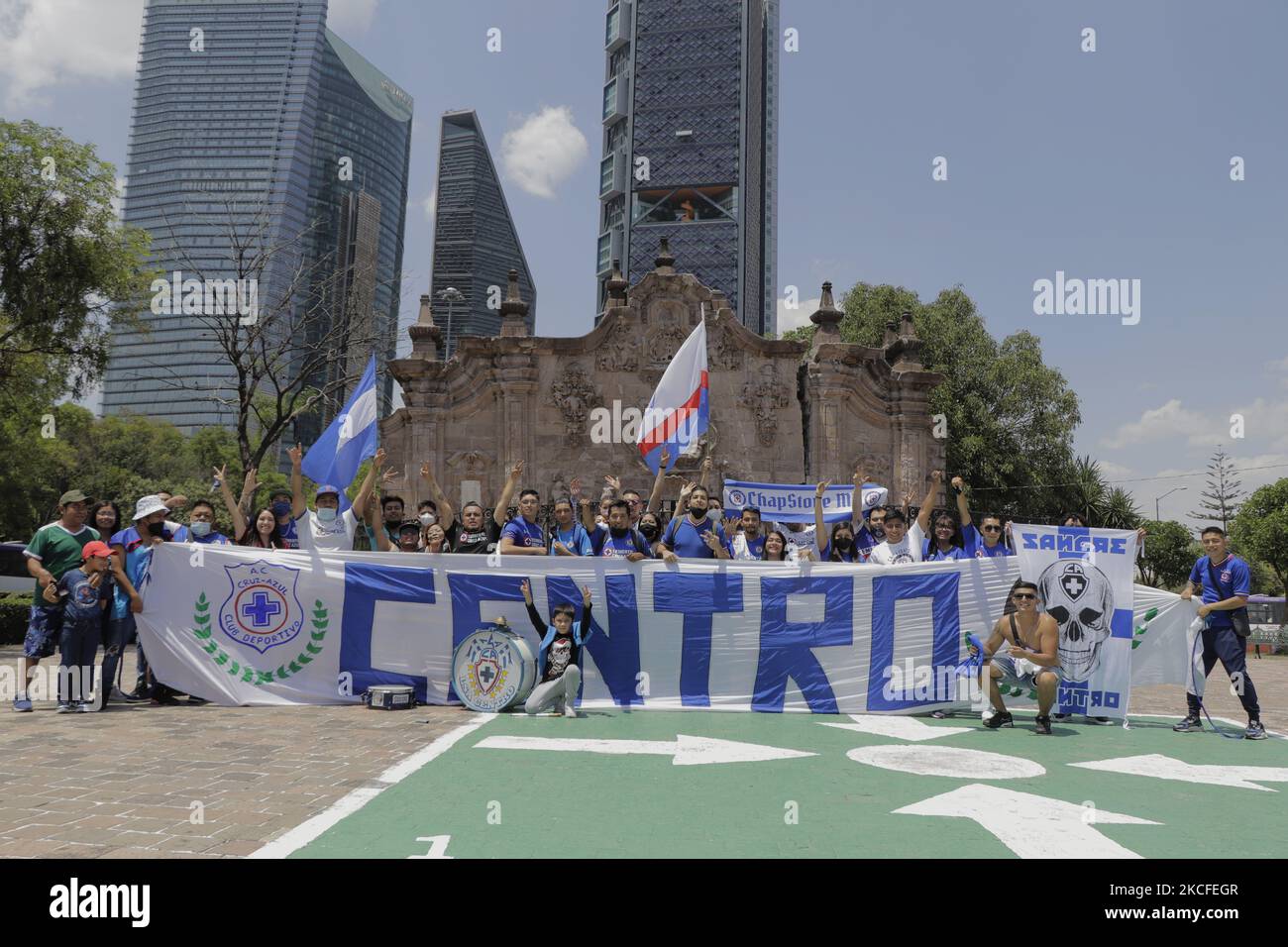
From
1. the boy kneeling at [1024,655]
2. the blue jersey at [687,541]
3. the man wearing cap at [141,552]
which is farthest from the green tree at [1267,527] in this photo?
the man wearing cap at [141,552]

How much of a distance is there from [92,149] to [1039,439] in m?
41.1

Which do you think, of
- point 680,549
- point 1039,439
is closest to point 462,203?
point 1039,439

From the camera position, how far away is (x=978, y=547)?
10555 mm

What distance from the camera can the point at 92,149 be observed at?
2119 cm

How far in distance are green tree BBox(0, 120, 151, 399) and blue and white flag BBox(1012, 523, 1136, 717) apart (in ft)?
71.3

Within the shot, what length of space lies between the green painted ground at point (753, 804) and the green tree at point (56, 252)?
1890cm

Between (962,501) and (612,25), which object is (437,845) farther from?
(612,25)

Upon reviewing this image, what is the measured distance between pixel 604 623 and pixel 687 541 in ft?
4.79

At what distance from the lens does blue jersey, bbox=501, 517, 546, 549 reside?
10.5 meters

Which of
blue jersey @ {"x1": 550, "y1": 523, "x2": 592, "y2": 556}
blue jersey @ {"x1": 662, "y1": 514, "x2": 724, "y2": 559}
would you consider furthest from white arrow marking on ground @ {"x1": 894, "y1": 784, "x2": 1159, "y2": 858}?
blue jersey @ {"x1": 550, "y1": 523, "x2": 592, "y2": 556}

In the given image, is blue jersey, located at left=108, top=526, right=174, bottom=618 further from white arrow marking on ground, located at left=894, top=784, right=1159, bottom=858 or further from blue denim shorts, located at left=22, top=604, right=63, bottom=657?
white arrow marking on ground, located at left=894, top=784, right=1159, bottom=858

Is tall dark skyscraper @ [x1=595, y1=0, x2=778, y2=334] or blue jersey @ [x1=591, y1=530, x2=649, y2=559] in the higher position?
tall dark skyscraper @ [x1=595, y1=0, x2=778, y2=334]

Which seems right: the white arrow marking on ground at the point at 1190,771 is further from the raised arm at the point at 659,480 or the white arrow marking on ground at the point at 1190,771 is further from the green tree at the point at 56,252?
the green tree at the point at 56,252
